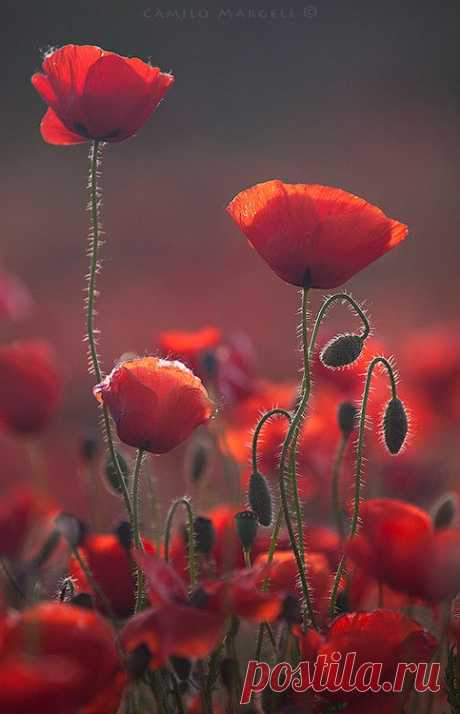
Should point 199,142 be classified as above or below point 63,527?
above

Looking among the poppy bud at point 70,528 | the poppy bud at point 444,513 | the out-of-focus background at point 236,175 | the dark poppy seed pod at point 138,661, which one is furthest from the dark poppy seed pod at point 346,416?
the out-of-focus background at point 236,175

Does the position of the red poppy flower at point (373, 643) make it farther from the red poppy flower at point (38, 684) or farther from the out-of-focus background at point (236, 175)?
→ the out-of-focus background at point (236, 175)

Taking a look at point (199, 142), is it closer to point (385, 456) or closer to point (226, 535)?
point (385, 456)

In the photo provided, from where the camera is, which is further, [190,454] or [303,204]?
[190,454]

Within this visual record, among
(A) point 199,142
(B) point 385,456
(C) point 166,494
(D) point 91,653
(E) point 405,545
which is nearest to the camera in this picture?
(D) point 91,653

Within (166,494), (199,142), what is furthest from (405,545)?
(199,142)

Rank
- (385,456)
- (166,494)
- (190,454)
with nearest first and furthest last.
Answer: (190,454) < (385,456) < (166,494)

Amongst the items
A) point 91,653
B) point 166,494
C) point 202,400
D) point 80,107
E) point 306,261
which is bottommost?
point 166,494

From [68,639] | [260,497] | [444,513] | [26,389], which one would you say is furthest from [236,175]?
[68,639]
